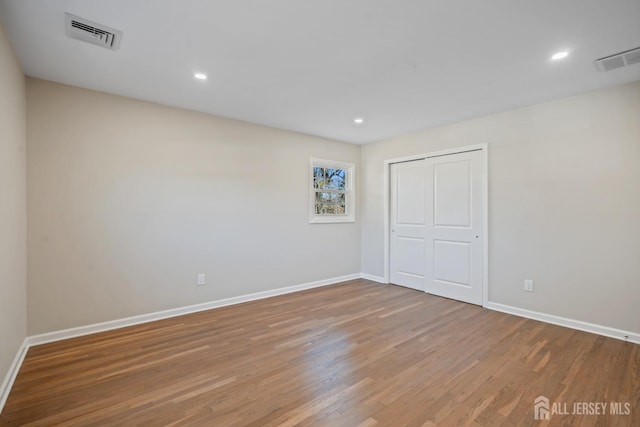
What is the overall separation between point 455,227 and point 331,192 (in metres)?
2.06

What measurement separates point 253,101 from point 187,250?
193 centimetres

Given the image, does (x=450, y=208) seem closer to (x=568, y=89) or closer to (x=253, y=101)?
(x=568, y=89)

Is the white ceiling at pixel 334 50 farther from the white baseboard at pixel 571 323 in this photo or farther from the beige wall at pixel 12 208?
the white baseboard at pixel 571 323

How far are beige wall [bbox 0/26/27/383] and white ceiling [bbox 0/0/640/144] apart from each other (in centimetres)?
27

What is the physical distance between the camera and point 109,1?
177 cm

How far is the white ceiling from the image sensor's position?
72.7 inches

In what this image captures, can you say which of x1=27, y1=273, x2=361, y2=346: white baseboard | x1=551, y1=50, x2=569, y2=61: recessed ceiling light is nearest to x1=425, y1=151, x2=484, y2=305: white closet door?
x1=551, y1=50, x2=569, y2=61: recessed ceiling light

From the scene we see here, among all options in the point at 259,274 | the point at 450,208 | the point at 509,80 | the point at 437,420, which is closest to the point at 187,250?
the point at 259,274

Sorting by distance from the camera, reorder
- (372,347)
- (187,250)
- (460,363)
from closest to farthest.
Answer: (460,363)
(372,347)
(187,250)

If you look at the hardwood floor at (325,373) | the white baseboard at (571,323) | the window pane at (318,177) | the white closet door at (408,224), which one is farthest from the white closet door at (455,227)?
the window pane at (318,177)

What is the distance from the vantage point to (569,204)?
3.16 m

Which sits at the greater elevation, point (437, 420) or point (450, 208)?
point (450, 208)

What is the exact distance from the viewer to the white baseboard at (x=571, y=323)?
2.80 m

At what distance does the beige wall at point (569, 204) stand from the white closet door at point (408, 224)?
93 centimetres
